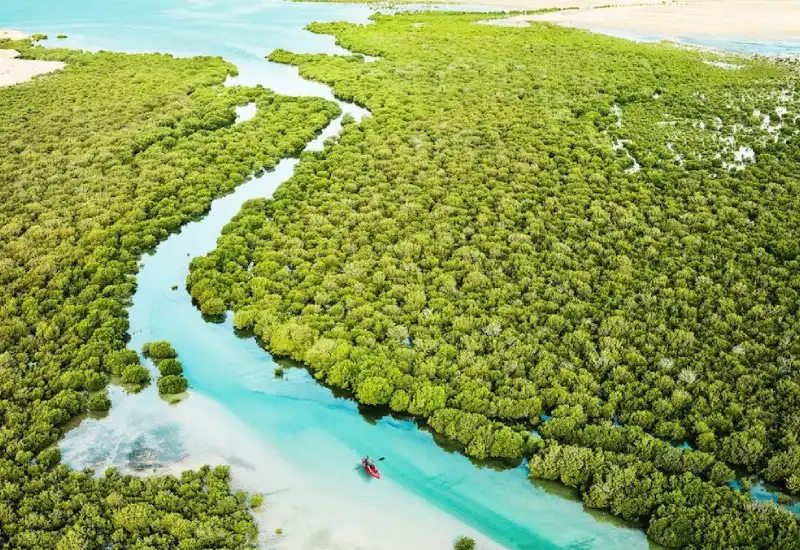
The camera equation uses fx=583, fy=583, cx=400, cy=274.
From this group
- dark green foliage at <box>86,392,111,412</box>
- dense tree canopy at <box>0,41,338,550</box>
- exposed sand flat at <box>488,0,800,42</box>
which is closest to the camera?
dense tree canopy at <box>0,41,338,550</box>

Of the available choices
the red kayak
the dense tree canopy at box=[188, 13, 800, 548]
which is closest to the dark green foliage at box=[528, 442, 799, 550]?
the dense tree canopy at box=[188, 13, 800, 548]

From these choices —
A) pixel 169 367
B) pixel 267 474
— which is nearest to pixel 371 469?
pixel 267 474

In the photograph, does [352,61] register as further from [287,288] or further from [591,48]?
[287,288]

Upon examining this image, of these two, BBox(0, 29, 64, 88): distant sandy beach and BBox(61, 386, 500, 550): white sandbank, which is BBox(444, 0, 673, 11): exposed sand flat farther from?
BBox(61, 386, 500, 550): white sandbank

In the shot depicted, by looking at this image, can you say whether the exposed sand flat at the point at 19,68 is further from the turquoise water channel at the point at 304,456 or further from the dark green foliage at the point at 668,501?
the dark green foliage at the point at 668,501

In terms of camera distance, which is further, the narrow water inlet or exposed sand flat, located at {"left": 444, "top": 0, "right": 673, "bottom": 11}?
exposed sand flat, located at {"left": 444, "top": 0, "right": 673, "bottom": 11}

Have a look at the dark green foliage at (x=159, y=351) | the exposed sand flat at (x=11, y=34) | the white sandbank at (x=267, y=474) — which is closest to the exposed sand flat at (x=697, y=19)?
the exposed sand flat at (x=11, y=34)
